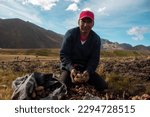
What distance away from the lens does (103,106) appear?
4906mm

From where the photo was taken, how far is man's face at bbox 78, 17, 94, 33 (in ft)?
23.4

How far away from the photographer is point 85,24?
718 centimetres

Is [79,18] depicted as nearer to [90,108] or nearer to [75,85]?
[75,85]

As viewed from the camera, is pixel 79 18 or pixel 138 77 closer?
pixel 79 18

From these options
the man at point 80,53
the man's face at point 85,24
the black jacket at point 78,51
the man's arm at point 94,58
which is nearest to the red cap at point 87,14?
the man's face at point 85,24

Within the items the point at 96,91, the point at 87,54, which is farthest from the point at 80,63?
the point at 96,91

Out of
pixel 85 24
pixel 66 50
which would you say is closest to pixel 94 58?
pixel 66 50

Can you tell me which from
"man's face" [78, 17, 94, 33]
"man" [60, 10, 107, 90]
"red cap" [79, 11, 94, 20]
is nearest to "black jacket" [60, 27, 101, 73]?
"man" [60, 10, 107, 90]

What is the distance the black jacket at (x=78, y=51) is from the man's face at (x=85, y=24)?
0.31m

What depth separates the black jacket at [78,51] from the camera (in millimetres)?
7562

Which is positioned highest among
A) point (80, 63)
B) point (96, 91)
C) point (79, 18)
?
point (79, 18)

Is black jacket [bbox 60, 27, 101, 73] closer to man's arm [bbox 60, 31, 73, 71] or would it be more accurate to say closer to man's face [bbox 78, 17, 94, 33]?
man's arm [bbox 60, 31, 73, 71]

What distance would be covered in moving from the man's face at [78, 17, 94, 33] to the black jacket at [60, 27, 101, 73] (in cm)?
31

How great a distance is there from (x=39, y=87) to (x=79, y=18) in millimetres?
1747
